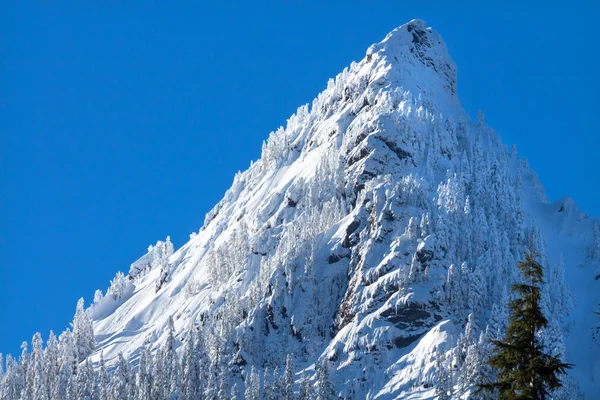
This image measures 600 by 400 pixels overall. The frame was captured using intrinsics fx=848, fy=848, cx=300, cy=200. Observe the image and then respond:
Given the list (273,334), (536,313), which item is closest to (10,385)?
(273,334)

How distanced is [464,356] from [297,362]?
145 feet

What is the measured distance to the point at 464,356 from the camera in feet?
504

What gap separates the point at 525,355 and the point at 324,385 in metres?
123

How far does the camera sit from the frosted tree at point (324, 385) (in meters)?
152

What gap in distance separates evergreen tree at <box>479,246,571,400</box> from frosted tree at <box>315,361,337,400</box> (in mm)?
119897

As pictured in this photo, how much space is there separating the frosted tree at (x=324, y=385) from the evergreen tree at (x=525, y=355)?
119897 mm

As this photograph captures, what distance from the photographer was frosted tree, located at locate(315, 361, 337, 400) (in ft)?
500

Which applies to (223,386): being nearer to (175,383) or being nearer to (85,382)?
(175,383)

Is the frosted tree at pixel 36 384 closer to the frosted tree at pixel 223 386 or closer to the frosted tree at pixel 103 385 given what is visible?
the frosted tree at pixel 103 385

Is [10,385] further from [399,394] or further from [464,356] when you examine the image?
[464,356]

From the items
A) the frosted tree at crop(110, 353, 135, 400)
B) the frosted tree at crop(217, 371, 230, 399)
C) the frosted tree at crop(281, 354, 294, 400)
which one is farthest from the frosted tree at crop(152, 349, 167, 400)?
the frosted tree at crop(281, 354, 294, 400)

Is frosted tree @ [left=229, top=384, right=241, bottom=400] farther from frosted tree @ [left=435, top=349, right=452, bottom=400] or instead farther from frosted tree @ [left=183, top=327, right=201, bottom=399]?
frosted tree @ [left=435, top=349, right=452, bottom=400]

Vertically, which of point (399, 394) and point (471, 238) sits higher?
point (471, 238)

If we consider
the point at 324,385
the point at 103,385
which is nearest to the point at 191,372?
the point at 103,385
